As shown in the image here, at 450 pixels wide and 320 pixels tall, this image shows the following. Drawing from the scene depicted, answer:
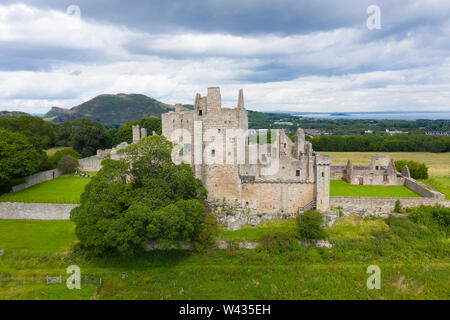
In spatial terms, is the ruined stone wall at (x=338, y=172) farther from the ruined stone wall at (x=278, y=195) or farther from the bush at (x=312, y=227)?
the bush at (x=312, y=227)

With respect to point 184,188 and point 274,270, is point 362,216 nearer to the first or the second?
point 274,270

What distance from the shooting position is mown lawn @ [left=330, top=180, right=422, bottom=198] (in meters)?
31.8

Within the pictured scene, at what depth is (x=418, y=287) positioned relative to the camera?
2019cm

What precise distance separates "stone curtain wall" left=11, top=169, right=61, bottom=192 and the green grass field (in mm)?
782

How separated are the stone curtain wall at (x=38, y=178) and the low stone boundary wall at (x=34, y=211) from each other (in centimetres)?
710

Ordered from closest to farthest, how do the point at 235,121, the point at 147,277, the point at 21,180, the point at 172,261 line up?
the point at 147,277 → the point at 172,261 → the point at 235,121 → the point at 21,180

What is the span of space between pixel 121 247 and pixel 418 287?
20772 millimetres

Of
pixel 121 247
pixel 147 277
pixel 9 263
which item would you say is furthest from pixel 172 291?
pixel 9 263

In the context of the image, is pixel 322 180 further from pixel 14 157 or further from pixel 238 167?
pixel 14 157

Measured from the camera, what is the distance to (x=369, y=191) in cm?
3353

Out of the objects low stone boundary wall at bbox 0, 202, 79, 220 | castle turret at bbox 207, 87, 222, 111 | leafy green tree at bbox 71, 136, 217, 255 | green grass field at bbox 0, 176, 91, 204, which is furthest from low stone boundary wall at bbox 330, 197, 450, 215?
green grass field at bbox 0, 176, 91, 204

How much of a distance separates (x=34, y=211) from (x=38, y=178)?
12.9m

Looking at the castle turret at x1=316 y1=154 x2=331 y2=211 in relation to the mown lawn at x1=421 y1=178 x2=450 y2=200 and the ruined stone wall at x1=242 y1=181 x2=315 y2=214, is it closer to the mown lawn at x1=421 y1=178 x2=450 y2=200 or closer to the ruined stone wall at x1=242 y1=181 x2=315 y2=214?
the ruined stone wall at x1=242 y1=181 x2=315 y2=214

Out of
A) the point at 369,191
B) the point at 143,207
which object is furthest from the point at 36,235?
the point at 369,191
